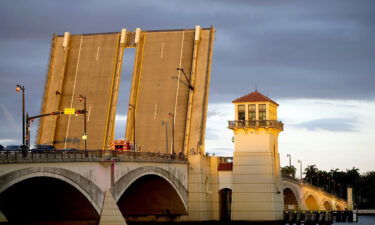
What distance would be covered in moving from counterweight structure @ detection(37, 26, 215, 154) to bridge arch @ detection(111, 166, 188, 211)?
3020 millimetres

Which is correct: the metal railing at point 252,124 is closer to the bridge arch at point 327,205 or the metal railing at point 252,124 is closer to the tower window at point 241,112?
the tower window at point 241,112

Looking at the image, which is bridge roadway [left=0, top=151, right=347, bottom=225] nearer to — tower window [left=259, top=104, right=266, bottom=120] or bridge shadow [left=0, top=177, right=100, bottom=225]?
bridge shadow [left=0, top=177, right=100, bottom=225]

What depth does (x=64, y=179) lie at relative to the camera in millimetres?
40156

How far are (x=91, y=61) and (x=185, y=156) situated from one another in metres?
9.43

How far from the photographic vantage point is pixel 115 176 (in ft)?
148

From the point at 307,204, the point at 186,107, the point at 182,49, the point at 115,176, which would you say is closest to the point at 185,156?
the point at 186,107

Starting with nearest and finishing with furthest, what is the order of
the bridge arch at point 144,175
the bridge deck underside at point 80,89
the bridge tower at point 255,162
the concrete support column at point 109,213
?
1. the concrete support column at point 109,213
2. the bridge arch at point 144,175
3. the bridge deck underside at point 80,89
4. the bridge tower at point 255,162

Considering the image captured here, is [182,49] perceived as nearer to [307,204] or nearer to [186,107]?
[186,107]

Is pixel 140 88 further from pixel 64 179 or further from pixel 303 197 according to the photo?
pixel 303 197

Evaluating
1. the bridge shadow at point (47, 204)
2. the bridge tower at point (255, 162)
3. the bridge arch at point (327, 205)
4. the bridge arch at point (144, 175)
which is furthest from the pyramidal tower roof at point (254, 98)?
the bridge arch at point (327, 205)

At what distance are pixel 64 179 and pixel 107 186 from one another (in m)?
4.27

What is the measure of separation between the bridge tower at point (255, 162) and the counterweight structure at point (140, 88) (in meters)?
3.84

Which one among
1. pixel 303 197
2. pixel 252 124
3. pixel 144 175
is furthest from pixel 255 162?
pixel 303 197

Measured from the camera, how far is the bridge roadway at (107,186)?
39188 millimetres
